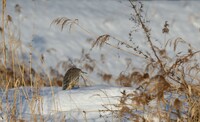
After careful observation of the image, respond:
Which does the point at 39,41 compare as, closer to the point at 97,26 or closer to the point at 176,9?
the point at 97,26

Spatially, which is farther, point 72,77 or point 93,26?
point 93,26

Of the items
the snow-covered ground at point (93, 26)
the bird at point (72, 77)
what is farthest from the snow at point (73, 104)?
the snow-covered ground at point (93, 26)

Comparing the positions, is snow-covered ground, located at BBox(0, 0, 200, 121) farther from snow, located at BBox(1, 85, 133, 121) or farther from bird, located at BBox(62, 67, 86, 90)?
snow, located at BBox(1, 85, 133, 121)

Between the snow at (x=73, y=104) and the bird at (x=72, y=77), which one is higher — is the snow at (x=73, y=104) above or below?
below

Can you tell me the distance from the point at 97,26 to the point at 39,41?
1.22 m

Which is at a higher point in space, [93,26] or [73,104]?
[93,26]

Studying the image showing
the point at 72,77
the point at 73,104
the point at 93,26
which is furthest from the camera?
the point at 93,26

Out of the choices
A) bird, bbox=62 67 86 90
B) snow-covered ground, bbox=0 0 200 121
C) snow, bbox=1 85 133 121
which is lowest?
snow, bbox=1 85 133 121

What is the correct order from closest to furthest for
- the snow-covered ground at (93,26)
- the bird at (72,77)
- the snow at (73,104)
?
the snow at (73,104), the bird at (72,77), the snow-covered ground at (93,26)

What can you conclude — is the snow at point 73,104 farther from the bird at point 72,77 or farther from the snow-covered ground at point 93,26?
the snow-covered ground at point 93,26

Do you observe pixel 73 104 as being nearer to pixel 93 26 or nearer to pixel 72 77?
pixel 72 77

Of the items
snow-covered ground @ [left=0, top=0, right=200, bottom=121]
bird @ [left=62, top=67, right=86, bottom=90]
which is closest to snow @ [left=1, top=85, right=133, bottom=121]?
bird @ [left=62, top=67, right=86, bottom=90]

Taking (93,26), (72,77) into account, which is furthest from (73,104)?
(93,26)

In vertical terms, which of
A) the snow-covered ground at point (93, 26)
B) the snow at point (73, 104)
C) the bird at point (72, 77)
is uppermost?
the snow-covered ground at point (93, 26)
